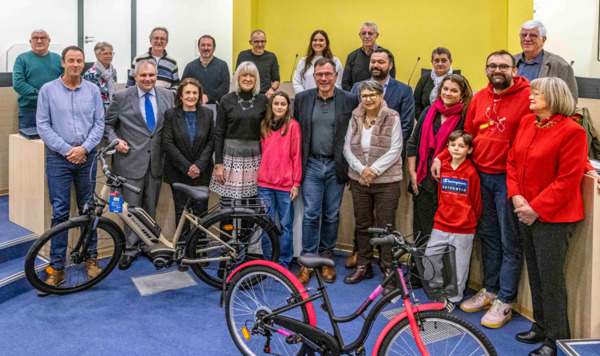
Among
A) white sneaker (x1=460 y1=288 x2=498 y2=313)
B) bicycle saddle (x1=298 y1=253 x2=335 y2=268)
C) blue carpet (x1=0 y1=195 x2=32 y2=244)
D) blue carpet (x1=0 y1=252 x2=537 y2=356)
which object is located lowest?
blue carpet (x1=0 y1=252 x2=537 y2=356)

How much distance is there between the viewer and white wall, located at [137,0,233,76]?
27.6 feet

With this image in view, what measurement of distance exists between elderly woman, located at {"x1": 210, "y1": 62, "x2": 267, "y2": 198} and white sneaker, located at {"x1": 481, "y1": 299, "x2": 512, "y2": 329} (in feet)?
5.86

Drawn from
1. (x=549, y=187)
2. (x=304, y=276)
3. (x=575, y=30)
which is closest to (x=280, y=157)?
(x=304, y=276)

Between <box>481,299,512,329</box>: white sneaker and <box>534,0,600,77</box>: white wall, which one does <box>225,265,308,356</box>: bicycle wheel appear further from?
<box>534,0,600,77</box>: white wall

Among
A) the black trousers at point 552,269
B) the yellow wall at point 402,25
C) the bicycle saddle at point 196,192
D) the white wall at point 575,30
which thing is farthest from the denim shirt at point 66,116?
the white wall at point 575,30

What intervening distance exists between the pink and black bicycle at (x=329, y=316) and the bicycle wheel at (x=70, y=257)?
1.29 m

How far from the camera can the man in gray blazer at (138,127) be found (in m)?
4.11

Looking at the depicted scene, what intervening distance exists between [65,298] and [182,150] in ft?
4.25

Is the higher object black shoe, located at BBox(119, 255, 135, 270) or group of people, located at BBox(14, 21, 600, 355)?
group of people, located at BBox(14, 21, 600, 355)

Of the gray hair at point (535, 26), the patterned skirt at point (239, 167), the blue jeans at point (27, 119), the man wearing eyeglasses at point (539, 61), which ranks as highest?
the gray hair at point (535, 26)

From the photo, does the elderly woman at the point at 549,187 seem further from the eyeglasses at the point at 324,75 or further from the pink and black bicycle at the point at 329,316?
the eyeglasses at the point at 324,75

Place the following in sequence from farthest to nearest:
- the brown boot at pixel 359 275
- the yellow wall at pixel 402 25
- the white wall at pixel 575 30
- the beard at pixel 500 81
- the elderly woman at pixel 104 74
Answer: the white wall at pixel 575 30
the yellow wall at pixel 402 25
the elderly woman at pixel 104 74
the brown boot at pixel 359 275
the beard at pixel 500 81

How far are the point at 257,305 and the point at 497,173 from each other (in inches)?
64.3

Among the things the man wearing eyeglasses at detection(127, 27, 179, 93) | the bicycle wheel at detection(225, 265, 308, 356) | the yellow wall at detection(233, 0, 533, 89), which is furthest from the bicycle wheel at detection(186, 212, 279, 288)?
the yellow wall at detection(233, 0, 533, 89)
